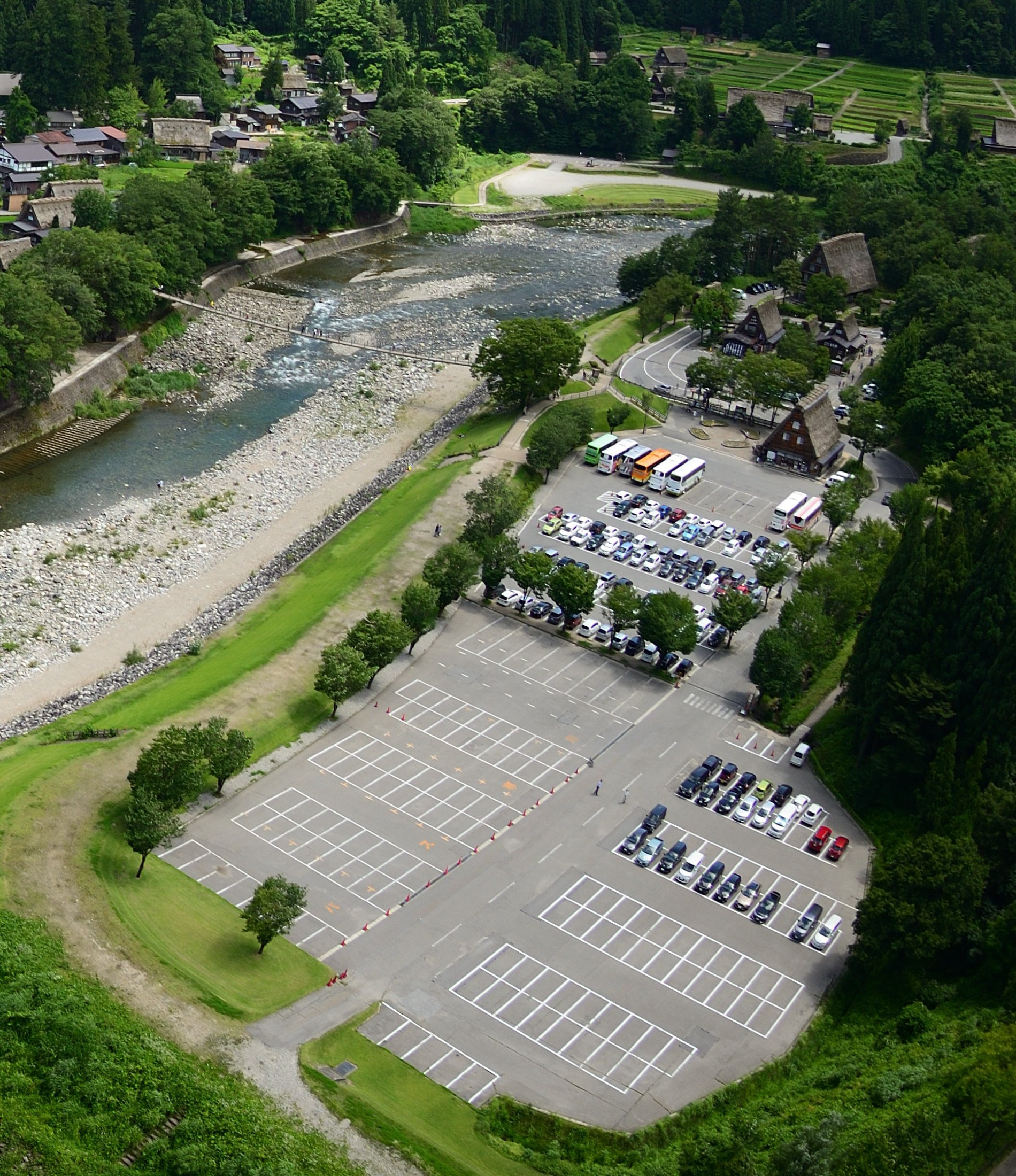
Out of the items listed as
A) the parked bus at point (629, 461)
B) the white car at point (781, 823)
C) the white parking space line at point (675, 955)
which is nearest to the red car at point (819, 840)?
the white car at point (781, 823)

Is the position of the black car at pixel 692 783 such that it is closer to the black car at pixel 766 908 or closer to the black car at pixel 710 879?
the black car at pixel 710 879

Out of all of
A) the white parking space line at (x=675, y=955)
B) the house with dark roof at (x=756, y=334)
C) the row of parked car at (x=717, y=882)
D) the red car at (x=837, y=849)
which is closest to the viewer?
the white parking space line at (x=675, y=955)

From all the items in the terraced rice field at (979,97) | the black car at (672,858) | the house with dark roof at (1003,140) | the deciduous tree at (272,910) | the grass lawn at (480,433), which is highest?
the terraced rice field at (979,97)

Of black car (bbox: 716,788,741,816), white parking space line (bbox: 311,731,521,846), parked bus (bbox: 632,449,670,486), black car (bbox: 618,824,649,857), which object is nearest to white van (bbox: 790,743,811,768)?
black car (bbox: 716,788,741,816)

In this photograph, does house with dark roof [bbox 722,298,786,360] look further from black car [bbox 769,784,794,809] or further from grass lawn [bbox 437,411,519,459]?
black car [bbox 769,784,794,809]

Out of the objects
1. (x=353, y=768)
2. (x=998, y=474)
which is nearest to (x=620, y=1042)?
(x=353, y=768)

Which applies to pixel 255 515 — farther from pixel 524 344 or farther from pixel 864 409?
pixel 864 409
